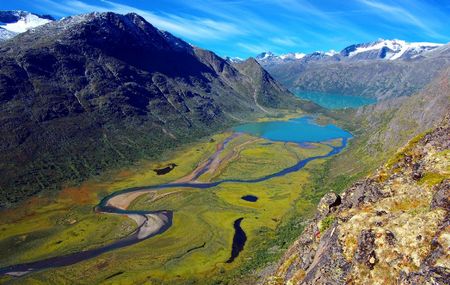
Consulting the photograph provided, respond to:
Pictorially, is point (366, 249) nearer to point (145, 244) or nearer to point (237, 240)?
point (237, 240)

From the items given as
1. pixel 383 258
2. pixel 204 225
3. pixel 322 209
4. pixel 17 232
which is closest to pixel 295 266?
pixel 322 209

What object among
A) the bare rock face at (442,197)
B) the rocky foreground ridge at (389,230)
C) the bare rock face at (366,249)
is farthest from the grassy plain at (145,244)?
the bare rock face at (442,197)

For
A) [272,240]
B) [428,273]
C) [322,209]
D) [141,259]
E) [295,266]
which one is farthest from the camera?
[272,240]

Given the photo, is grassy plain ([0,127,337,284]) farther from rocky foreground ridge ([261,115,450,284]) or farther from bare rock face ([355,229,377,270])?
bare rock face ([355,229,377,270])

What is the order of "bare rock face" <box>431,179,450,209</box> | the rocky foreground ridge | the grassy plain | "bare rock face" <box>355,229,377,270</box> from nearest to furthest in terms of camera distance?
1. the rocky foreground ridge
2. "bare rock face" <box>431,179,450,209</box>
3. "bare rock face" <box>355,229,377,270</box>
4. the grassy plain

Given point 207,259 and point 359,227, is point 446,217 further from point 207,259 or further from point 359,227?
point 207,259

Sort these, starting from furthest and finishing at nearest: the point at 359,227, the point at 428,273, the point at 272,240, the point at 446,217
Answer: the point at 272,240 → the point at 359,227 → the point at 446,217 → the point at 428,273

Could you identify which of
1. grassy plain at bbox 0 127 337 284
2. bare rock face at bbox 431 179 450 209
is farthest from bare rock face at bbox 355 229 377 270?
grassy plain at bbox 0 127 337 284

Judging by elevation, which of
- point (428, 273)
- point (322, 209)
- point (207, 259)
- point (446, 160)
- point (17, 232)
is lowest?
point (17, 232)

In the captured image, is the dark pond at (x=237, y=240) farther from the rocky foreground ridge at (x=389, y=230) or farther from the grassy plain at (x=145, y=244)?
the rocky foreground ridge at (x=389, y=230)
